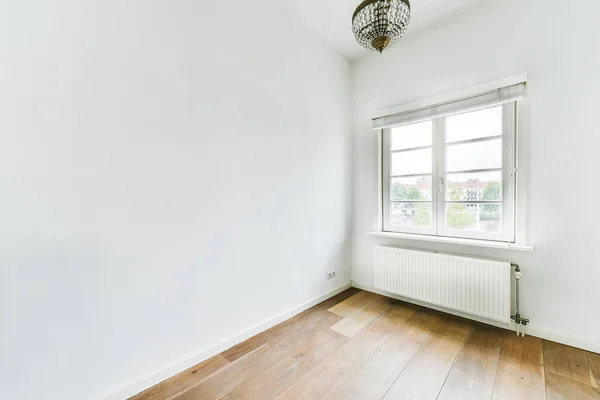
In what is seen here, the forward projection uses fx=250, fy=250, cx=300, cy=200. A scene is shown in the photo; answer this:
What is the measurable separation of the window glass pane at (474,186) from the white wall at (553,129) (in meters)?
0.24

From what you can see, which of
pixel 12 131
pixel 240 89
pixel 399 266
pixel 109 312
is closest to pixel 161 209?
pixel 109 312

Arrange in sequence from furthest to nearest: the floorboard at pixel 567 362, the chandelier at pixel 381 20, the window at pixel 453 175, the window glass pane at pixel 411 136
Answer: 1. the window glass pane at pixel 411 136
2. the window at pixel 453 175
3. the floorboard at pixel 567 362
4. the chandelier at pixel 381 20

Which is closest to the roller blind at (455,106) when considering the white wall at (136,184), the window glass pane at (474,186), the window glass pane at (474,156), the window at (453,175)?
the window at (453,175)

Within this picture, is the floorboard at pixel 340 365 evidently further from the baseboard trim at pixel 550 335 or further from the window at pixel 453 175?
the window at pixel 453 175

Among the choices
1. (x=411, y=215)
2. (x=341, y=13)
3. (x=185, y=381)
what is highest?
(x=341, y=13)

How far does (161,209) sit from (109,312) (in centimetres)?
68

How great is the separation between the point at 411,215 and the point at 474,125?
1.11m

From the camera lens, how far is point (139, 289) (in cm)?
162

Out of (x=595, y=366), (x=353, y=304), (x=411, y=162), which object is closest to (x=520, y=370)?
(x=595, y=366)

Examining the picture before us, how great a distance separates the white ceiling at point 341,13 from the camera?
2.36 metres

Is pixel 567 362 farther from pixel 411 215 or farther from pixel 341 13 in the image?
pixel 341 13

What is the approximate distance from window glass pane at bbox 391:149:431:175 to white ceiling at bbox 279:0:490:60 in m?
1.33

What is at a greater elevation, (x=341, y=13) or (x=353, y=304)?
(x=341, y=13)

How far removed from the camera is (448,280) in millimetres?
2488
